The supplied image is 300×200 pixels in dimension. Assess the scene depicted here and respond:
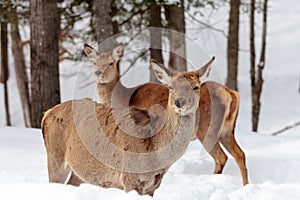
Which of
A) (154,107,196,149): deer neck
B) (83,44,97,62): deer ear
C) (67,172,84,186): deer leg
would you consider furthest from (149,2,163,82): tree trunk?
(154,107,196,149): deer neck

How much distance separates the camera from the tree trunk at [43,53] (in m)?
9.87

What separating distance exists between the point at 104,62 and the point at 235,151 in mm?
1951

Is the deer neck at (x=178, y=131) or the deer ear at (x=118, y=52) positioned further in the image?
the deer ear at (x=118, y=52)

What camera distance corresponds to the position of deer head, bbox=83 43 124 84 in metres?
7.63

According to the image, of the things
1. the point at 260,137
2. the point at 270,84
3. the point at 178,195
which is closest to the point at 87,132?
the point at 178,195

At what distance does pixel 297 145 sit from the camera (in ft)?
29.0

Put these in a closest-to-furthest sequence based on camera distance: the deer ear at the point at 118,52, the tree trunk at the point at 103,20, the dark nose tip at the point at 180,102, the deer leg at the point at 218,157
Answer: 1. the dark nose tip at the point at 180,102
2. the deer leg at the point at 218,157
3. the deer ear at the point at 118,52
4. the tree trunk at the point at 103,20

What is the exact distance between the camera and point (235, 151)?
7.48 m

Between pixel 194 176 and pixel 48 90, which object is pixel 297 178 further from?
A: pixel 48 90

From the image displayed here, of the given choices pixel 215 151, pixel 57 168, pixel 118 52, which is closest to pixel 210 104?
pixel 215 151

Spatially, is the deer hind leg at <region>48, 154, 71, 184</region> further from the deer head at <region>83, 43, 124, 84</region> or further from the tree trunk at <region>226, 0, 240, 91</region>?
the tree trunk at <region>226, 0, 240, 91</region>

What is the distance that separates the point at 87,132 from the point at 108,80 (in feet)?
8.18

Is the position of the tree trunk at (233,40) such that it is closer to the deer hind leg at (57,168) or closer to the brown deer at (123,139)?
the brown deer at (123,139)

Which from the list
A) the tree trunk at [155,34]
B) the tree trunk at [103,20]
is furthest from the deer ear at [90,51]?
the tree trunk at [155,34]
